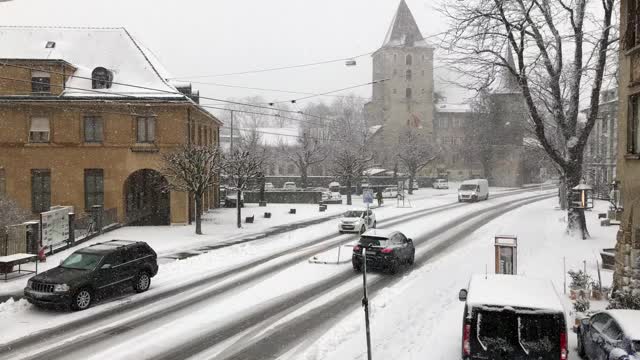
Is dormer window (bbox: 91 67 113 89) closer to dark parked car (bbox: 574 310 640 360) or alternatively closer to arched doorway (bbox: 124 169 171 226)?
arched doorway (bbox: 124 169 171 226)

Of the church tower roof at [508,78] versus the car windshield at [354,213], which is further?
the car windshield at [354,213]

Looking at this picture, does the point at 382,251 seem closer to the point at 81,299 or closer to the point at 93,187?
the point at 81,299

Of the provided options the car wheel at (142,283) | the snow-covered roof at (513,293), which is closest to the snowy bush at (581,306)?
the snow-covered roof at (513,293)

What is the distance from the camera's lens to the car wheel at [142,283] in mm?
17875

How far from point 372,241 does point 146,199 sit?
2518 centimetres

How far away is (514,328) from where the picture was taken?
30.6ft

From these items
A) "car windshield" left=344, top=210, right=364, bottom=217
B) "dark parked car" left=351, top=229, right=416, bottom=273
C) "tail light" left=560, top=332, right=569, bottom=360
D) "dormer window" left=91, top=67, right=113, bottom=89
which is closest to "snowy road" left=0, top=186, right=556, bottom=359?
"dark parked car" left=351, top=229, right=416, bottom=273

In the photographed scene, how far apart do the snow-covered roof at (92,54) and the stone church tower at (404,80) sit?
67083 mm

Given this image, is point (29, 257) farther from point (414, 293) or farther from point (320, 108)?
point (320, 108)

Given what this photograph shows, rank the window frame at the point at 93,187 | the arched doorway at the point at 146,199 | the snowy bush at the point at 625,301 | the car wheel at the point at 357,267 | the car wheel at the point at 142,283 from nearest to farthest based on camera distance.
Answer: the snowy bush at the point at 625,301
the car wheel at the point at 142,283
the car wheel at the point at 357,267
the window frame at the point at 93,187
the arched doorway at the point at 146,199

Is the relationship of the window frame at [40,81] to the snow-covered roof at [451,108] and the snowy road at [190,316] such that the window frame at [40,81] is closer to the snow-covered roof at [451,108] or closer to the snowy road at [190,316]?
the snowy road at [190,316]

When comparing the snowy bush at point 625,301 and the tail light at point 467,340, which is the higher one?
the tail light at point 467,340

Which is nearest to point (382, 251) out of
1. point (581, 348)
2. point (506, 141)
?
point (581, 348)

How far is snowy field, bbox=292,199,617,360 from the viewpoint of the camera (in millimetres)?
12203
